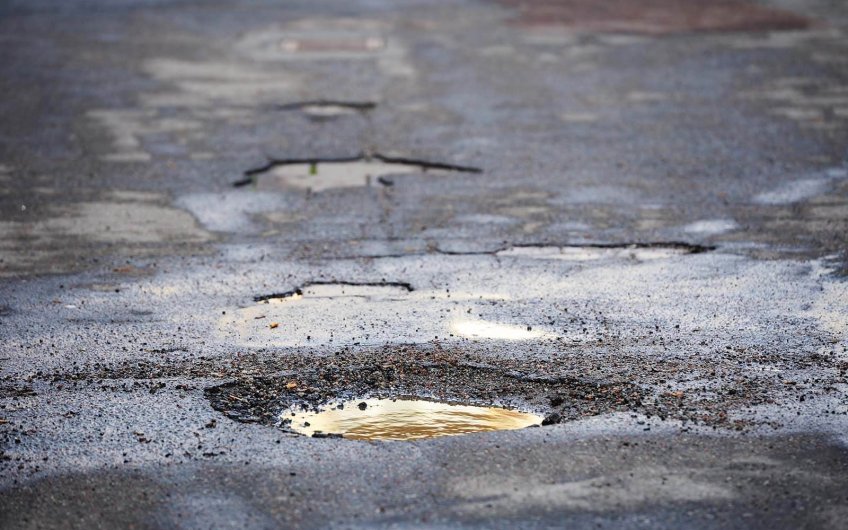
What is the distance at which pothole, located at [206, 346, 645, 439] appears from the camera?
6.72 m

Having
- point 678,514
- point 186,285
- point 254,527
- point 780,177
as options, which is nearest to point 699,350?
point 678,514

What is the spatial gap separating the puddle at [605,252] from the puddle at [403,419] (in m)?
3.09

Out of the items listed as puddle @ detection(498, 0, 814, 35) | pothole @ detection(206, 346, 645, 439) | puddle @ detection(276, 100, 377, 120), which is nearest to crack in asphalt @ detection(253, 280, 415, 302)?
pothole @ detection(206, 346, 645, 439)

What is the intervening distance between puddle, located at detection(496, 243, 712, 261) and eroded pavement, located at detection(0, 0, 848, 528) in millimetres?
33

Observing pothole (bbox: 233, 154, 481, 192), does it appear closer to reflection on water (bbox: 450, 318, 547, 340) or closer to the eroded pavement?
the eroded pavement

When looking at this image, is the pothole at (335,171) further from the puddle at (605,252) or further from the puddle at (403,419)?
the puddle at (403,419)

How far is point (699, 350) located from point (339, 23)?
13.5m

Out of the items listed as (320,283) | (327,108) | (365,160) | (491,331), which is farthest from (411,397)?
(327,108)

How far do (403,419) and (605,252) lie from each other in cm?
361

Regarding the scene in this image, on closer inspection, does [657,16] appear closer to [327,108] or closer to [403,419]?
A: [327,108]

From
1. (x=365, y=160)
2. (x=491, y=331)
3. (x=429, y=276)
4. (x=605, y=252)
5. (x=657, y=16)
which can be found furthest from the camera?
(x=657, y=16)

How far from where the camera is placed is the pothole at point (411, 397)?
672 centimetres

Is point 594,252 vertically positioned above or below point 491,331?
below

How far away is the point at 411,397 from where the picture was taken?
7043 mm
